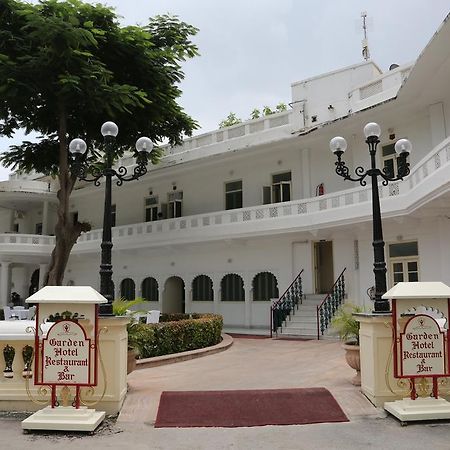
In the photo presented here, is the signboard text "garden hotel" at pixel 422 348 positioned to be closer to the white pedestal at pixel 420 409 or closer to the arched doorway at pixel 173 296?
the white pedestal at pixel 420 409

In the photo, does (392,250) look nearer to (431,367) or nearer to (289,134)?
(289,134)

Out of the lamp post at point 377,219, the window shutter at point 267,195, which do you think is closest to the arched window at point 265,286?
the window shutter at point 267,195

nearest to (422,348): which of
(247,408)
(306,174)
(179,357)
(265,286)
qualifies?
(247,408)

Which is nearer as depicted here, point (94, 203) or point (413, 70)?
point (413, 70)

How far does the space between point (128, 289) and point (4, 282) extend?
7.94m

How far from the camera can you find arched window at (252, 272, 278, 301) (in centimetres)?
2044

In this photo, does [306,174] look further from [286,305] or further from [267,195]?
[286,305]

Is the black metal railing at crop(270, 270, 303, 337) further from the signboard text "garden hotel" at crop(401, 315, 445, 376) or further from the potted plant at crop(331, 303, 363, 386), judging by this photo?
the signboard text "garden hotel" at crop(401, 315, 445, 376)

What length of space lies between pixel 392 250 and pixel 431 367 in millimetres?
10482

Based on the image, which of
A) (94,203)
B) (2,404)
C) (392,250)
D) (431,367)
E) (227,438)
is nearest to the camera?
(227,438)

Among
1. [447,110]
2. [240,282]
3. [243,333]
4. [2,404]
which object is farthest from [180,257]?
[2,404]

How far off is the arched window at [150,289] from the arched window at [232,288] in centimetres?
454

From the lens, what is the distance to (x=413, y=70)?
45.2 feet

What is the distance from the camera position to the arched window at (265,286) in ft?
67.1
